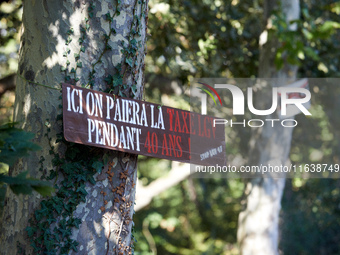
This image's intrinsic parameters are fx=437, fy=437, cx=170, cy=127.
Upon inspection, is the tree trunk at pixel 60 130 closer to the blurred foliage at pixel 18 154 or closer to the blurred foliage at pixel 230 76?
the blurred foliage at pixel 18 154

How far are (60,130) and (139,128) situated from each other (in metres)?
0.39

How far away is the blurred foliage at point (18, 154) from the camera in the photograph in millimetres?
1518

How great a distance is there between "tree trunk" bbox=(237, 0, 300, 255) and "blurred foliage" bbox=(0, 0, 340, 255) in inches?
9.3

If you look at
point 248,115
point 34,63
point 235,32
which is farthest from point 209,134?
point 248,115

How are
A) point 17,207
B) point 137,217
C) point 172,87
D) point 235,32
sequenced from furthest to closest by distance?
point 137,217 < point 172,87 < point 235,32 < point 17,207

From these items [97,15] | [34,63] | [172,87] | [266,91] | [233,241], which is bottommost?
[233,241]

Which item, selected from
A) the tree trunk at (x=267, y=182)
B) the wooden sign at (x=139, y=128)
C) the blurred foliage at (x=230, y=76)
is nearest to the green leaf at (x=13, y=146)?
the wooden sign at (x=139, y=128)

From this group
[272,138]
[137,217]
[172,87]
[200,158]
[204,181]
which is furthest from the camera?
[204,181]

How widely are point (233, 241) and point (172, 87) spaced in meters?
6.44

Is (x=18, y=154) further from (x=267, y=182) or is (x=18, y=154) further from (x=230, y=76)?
(x=230, y=76)

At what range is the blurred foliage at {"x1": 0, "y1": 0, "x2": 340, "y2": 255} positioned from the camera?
5734 mm

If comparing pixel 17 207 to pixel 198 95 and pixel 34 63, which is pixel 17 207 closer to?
pixel 34 63

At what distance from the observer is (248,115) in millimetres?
7340

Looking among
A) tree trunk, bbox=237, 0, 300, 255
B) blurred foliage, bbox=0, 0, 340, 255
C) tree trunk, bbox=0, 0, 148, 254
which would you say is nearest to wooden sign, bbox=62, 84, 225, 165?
tree trunk, bbox=0, 0, 148, 254
